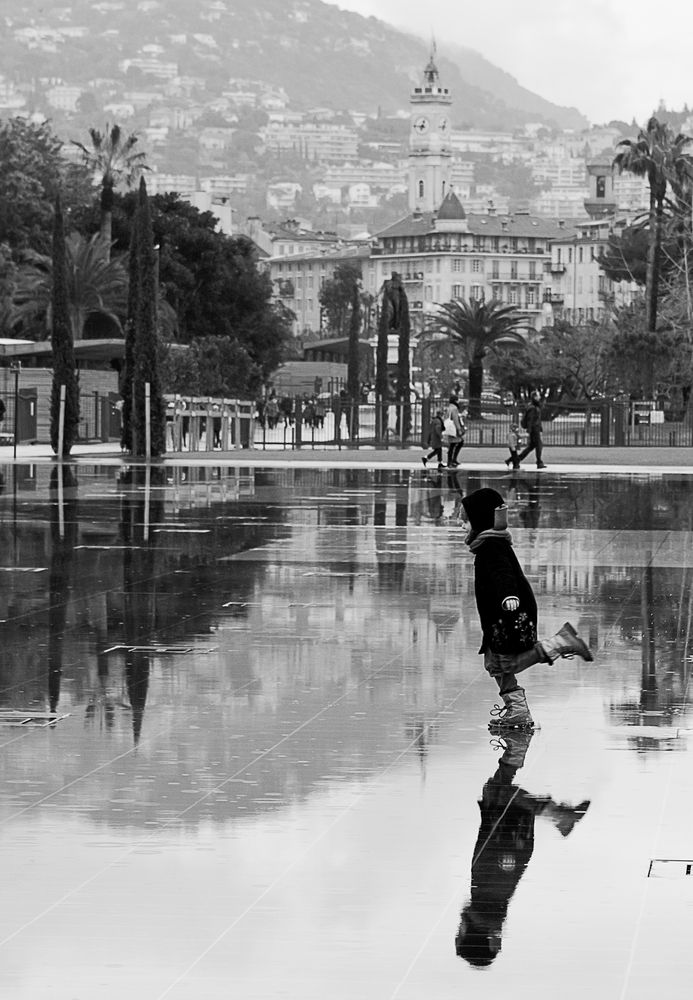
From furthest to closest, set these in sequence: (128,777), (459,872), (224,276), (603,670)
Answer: (224,276) → (603,670) → (128,777) → (459,872)

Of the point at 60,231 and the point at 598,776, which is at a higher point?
the point at 60,231

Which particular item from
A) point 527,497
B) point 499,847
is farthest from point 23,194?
point 499,847

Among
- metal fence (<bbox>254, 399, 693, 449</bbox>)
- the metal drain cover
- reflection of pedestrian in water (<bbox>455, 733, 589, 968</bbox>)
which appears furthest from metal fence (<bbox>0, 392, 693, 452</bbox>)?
the metal drain cover

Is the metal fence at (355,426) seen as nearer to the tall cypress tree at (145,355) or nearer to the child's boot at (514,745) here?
the tall cypress tree at (145,355)

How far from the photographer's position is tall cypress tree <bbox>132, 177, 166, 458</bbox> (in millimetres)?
46219

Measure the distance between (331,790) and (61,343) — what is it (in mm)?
40553

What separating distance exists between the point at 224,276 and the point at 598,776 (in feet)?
262

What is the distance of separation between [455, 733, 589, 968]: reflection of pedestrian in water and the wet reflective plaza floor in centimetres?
2

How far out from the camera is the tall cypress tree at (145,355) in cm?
4622

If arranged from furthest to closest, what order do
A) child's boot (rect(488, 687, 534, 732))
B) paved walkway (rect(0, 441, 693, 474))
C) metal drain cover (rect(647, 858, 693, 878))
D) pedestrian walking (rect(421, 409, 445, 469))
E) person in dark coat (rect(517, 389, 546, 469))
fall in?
paved walkway (rect(0, 441, 693, 474)) < pedestrian walking (rect(421, 409, 445, 469)) < person in dark coat (rect(517, 389, 546, 469)) < child's boot (rect(488, 687, 534, 732)) < metal drain cover (rect(647, 858, 693, 878))

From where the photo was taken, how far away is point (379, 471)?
4094 centimetres

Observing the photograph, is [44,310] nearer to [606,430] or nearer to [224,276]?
[224,276]

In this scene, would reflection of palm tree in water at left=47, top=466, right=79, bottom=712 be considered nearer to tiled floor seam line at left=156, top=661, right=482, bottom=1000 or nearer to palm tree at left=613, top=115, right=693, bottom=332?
tiled floor seam line at left=156, top=661, right=482, bottom=1000

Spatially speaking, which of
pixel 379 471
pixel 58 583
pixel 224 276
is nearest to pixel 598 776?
pixel 58 583
